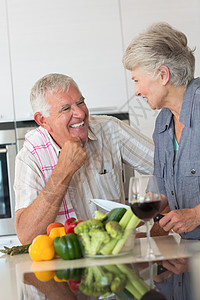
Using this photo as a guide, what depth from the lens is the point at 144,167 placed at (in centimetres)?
206

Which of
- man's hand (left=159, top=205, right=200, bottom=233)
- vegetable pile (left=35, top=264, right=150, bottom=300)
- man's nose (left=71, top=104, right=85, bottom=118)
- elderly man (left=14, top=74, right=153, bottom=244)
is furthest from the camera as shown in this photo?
man's nose (left=71, top=104, right=85, bottom=118)

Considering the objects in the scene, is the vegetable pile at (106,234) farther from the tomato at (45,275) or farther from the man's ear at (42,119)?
the man's ear at (42,119)

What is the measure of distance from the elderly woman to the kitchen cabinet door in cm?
147

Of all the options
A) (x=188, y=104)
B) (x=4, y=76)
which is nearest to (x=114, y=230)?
(x=188, y=104)

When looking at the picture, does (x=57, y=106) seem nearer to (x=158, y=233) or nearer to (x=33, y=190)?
(x=33, y=190)

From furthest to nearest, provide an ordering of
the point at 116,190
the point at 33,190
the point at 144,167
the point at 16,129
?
the point at 16,129, the point at 144,167, the point at 116,190, the point at 33,190

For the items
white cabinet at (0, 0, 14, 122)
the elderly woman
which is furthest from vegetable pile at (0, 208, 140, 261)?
white cabinet at (0, 0, 14, 122)

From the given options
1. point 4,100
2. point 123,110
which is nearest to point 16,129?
point 4,100

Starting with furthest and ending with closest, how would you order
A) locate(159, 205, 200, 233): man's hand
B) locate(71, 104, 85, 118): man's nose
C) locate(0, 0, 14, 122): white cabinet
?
locate(0, 0, 14, 122): white cabinet
locate(71, 104, 85, 118): man's nose
locate(159, 205, 200, 233): man's hand

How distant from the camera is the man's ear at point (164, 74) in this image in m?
1.50

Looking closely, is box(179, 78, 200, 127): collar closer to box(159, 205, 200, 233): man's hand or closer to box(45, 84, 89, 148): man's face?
box(159, 205, 200, 233): man's hand

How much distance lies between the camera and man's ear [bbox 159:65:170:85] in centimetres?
150

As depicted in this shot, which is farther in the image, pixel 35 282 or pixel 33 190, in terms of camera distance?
pixel 33 190

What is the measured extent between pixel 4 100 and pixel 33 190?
4.40ft
